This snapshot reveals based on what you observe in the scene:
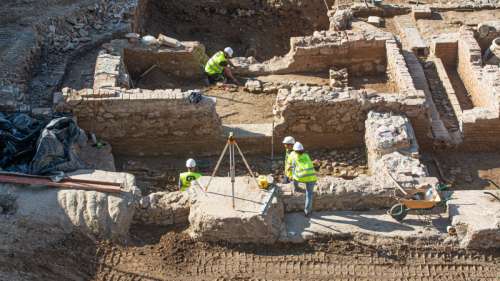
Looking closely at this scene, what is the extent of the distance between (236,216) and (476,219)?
10.4ft

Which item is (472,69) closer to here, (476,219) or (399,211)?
(476,219)

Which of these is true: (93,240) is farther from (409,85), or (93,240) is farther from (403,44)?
(403,44)

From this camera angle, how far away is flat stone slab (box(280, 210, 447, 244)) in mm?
9367

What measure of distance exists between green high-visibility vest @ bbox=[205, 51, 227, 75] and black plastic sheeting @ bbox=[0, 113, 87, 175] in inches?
131

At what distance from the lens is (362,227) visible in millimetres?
9516

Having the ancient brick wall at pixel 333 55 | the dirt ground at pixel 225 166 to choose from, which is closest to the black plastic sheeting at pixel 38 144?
the dirt ground at pixel 225 166

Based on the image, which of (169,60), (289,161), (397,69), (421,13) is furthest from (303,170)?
(421,13)

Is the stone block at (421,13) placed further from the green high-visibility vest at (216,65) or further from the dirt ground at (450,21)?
the green high-visibility vest at (216,65)

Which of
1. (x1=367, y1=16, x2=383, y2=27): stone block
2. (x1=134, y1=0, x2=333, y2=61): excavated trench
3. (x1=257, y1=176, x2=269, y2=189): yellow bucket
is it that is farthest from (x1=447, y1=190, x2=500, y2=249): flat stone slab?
(x1=134, y1=0, x2=333, y2=61): excavated trench

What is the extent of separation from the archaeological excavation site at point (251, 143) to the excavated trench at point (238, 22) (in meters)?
0.05

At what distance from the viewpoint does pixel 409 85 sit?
12.4 m

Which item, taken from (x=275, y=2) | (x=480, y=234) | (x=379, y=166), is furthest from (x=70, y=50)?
(x=480, y=234)

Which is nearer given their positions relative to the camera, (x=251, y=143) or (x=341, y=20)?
(x=251, y=143)

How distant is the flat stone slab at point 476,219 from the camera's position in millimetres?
9203
